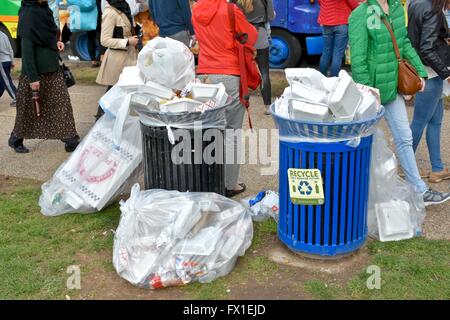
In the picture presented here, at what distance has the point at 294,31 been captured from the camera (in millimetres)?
9258

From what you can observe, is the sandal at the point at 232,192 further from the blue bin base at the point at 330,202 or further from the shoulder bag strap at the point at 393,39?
the shoulder bag strap at the point at 393,39

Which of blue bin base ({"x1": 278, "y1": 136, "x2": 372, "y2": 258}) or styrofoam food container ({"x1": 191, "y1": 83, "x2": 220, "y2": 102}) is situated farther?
styrofoam food container ({"x1": 191, "y1": 83, "x2": 220, "y2": 102})

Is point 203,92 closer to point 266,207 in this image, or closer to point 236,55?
point 236,55

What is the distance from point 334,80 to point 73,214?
224 cm

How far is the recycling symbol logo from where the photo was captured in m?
3.68

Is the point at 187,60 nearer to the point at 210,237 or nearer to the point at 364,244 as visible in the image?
the point at 210,237

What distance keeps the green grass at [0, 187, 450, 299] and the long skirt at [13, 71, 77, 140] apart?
5.11ft

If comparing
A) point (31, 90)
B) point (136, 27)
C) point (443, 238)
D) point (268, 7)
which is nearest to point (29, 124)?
point (31, 90)

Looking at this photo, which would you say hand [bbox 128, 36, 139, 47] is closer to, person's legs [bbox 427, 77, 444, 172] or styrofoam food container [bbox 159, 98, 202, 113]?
styrofoam food container [bbox 159, 98, 202, 113]

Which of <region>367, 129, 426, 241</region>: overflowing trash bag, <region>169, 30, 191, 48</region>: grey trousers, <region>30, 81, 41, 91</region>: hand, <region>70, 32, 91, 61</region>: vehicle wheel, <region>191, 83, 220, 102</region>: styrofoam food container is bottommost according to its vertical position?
<region>70, 32, 91, 61</region>: vehicle wheel

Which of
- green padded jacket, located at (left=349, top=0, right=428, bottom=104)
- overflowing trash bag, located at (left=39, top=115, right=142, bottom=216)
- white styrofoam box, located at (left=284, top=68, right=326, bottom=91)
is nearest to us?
white styrofoam box, located at (left=284, top=68, right=326, bottom=91)

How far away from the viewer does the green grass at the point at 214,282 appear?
11.9 feet

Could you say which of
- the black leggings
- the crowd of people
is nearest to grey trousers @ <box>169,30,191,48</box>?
the crowd of people

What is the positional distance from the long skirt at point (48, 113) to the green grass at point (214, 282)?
156 cm
